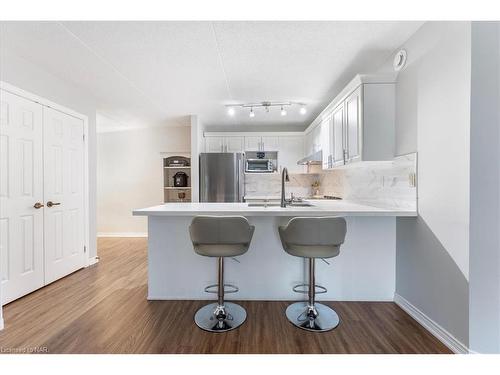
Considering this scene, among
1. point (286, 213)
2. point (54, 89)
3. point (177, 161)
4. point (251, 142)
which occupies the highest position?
point (54, 89)

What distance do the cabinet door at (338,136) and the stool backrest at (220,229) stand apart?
5.04ft

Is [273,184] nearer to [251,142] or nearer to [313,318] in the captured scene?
[251,142]

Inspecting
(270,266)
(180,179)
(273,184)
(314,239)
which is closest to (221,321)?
(270,266)

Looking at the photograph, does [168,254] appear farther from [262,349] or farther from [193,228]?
[262,349]

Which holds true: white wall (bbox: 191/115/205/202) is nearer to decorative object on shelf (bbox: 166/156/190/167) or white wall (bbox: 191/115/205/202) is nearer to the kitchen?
the kitchen

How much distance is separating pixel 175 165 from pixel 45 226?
2735 millimetres

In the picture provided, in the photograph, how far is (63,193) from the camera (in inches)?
116

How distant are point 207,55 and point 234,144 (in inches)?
101

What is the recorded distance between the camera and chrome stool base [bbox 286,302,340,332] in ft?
6.13

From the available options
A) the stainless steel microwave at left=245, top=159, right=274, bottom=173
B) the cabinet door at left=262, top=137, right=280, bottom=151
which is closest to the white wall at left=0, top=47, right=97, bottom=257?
the stainless steel microwave at left=245, top=159, right=274, bottom=173

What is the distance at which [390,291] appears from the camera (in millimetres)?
2324

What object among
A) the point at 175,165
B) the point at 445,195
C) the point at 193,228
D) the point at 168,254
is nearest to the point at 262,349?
the point at 193,228

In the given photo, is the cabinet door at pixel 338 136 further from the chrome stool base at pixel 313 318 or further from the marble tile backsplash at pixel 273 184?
the marble tile backsplash at pixel 273 184

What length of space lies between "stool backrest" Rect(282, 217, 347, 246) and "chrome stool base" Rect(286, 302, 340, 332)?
2.14 ft
